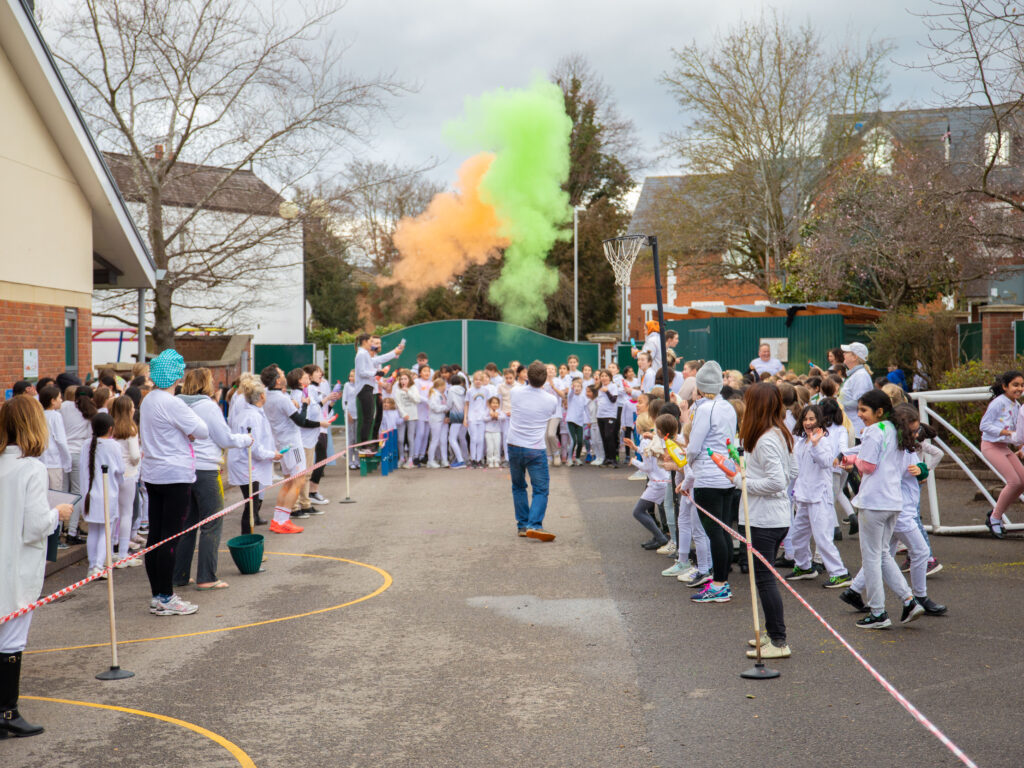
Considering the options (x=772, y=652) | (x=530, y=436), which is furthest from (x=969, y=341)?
(x=772, y=652)

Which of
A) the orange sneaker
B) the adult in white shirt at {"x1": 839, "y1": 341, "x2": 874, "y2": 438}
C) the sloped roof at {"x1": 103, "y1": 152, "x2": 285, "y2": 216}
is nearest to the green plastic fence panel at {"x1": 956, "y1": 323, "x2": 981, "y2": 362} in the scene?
the adult in white shirt at {"x1": 839, "y1": 341, "x2": 874, "y2": 438}

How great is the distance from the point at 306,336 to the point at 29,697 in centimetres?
4137

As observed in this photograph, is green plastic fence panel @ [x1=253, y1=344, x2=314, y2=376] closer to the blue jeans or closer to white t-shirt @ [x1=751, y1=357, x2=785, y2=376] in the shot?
white t-shirt @ [x1=751, y1=357, x2=785, y2=376]

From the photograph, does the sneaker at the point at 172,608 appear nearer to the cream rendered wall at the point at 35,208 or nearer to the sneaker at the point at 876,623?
the sneaker at the point at 876,623

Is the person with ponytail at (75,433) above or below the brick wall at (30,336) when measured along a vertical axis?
below

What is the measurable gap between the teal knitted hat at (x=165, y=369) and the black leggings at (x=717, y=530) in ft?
14.8

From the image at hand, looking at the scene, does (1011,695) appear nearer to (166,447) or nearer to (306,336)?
(166,447)

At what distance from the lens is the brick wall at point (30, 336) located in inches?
496

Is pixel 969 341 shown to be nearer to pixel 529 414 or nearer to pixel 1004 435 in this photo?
pixel 1004 435

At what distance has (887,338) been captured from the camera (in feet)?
64.2

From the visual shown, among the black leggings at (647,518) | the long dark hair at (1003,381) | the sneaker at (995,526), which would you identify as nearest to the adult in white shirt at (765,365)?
the long dark hair at (1003,381)

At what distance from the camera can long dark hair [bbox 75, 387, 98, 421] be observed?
393 inches

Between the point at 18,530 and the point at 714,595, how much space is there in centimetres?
526

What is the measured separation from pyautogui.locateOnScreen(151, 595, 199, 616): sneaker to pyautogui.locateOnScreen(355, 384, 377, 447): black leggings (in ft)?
31.2
